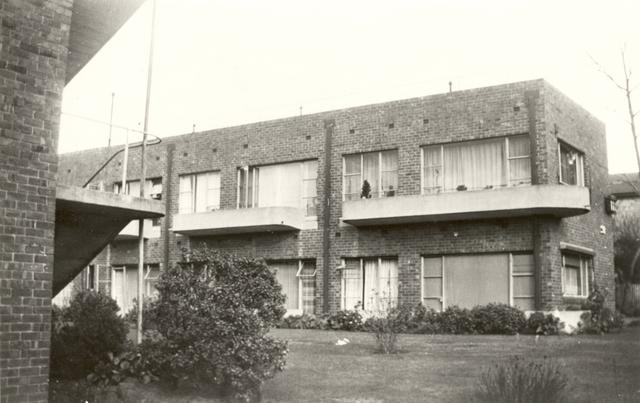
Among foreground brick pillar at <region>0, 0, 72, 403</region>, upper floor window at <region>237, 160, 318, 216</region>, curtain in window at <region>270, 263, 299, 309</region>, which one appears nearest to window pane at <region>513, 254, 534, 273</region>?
upper floor window at <region>237, 160, 318, 216</region>

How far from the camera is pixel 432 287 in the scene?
23.4m

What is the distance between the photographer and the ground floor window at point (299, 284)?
26000mm

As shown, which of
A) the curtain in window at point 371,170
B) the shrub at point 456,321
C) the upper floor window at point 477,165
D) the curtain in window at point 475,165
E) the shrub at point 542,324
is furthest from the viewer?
the curtain in window at point 371,170

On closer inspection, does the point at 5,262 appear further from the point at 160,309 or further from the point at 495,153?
the point at 495,153

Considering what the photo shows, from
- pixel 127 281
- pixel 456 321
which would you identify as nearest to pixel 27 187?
pixel 456 321

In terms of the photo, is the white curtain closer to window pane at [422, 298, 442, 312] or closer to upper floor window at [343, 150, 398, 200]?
upper floor window at [343, 150, 398, 200]

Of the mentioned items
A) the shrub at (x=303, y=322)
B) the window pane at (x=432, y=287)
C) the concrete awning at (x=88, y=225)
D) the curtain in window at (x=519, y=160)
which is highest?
the curtain in window at (x=519, y=160)

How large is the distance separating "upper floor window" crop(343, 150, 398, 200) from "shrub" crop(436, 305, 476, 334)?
5.00 metres

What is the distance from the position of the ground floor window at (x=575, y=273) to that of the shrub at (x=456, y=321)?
3.51 meters

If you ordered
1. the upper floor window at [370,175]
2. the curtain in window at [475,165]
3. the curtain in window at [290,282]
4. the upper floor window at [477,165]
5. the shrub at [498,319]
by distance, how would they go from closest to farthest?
the shrub at [498,319]
the upper floor window at [477,165]
the curtain in window at [475,165]
the upper floor window at [370,175]
the curtain in window at [290,282]

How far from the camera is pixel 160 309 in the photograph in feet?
32.6

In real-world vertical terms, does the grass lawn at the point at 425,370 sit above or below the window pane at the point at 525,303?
below

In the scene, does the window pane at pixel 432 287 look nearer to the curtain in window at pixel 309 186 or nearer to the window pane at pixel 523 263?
the window pane at pixel 523 263

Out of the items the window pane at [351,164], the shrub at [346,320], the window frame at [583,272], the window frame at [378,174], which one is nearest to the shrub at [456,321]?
the shrub at [346,320]
